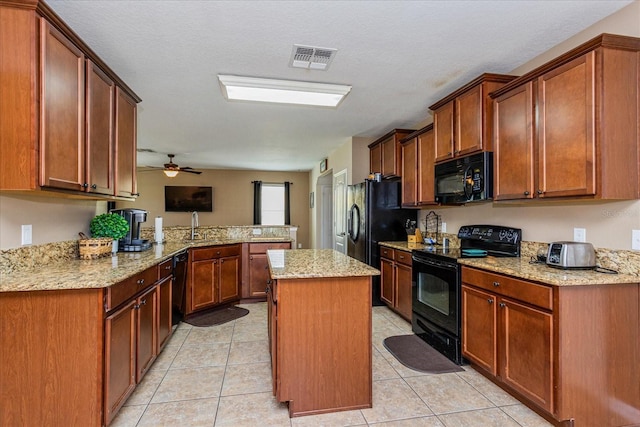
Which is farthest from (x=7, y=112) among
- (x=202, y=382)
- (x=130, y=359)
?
(x=202, y=382)

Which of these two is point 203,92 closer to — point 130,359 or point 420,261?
point 130,359

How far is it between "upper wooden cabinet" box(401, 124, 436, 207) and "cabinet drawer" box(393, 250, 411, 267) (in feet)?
2.03

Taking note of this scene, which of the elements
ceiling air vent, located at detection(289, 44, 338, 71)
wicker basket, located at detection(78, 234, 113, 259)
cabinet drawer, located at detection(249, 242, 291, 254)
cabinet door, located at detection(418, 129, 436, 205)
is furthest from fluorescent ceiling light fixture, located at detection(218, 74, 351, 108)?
cabinet drawer, located at detection(249, 242, 291, 254)

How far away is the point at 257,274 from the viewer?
14.6 ft

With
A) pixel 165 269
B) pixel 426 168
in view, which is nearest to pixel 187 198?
pixel 165 269

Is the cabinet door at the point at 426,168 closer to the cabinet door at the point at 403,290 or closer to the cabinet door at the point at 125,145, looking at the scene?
the cabinet door at the point at 403,290

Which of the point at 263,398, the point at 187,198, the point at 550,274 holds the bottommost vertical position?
the point at 263,398

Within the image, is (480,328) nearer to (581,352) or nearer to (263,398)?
(581,352)

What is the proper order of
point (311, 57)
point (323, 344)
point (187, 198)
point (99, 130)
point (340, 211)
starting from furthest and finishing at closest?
point (187, 198)
point (340, 211)
point (311, 57)
point (99, 130)
point (323, 344)

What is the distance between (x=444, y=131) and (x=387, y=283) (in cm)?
195

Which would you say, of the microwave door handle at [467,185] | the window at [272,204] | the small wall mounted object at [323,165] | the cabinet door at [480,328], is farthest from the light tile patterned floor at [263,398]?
the window at [272,204]

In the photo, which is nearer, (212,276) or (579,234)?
(579,234)

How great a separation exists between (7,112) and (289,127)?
124 inches

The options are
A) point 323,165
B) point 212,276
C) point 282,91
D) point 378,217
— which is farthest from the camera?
point 323,165
